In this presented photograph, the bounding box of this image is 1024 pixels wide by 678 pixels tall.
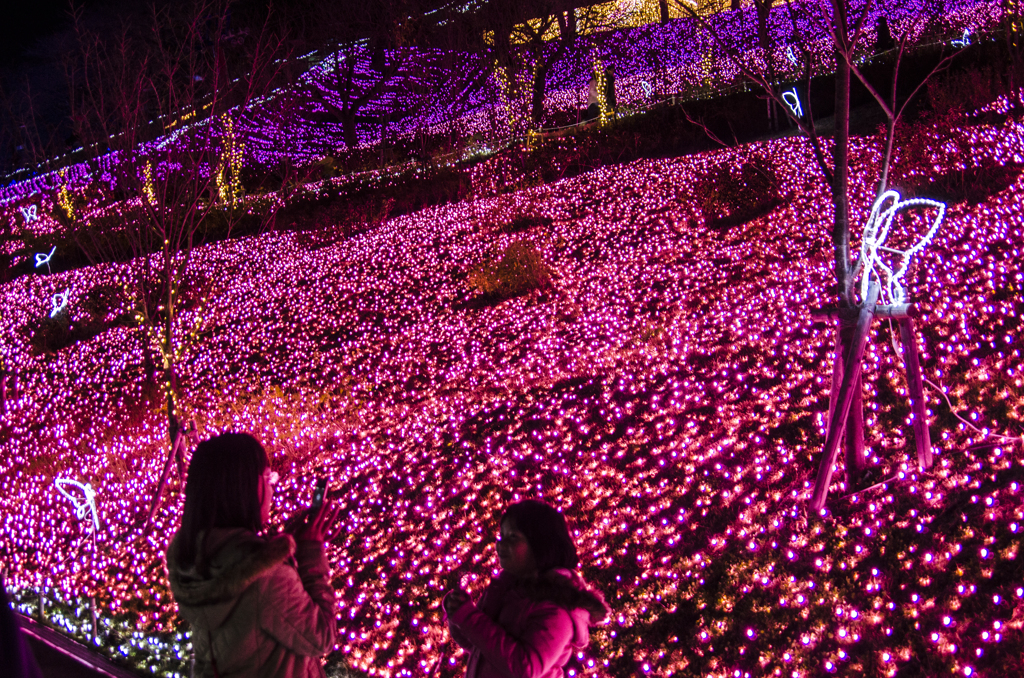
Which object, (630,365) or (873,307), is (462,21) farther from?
(873,307)

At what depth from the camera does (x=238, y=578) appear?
5.68 ft

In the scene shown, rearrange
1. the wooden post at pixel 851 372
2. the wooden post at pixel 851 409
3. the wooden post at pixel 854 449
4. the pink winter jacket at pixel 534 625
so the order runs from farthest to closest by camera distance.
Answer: the wooden post at pixel 854 449, the wooden post at pixel 851 409, the wooden post at pixel 851 372, the pink winter jacket at pixel 534 625

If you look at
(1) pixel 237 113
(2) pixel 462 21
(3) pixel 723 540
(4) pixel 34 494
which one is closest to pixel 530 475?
(3) pixel 723 540

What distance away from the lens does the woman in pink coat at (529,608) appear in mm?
1881

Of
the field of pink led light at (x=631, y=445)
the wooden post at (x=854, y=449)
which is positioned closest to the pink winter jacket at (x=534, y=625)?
the field of pink led light at (x=631, y=445)

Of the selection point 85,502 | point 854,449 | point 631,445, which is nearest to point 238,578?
point 854,449

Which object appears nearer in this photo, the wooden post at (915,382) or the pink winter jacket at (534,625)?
the pink winter jacket at (534,625)

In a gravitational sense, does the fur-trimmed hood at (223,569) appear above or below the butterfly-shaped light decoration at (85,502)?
above

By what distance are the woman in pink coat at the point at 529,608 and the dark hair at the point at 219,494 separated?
0.63m

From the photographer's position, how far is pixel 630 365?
6324mm

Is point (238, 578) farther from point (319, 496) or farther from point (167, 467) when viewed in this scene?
point (167, 467)

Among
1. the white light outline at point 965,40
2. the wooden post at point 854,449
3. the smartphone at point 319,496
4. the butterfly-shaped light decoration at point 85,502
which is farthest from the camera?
the white light outline at point 965,40

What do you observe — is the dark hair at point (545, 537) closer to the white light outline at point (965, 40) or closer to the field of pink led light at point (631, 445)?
the field of pink led light at point (631, 445)

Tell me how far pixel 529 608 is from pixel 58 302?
15.4 m
